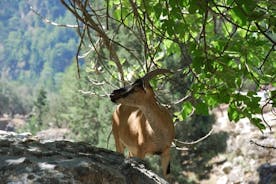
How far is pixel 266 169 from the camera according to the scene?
827 centimetres

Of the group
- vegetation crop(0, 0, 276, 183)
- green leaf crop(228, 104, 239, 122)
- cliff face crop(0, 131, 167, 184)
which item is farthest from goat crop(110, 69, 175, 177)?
cliff face crop(0, 131, 167, 184)

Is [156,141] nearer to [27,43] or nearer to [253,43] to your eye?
[253,43]

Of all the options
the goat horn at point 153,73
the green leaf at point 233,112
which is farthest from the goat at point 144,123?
the green leaf at point 233,112

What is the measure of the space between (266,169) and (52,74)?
179m

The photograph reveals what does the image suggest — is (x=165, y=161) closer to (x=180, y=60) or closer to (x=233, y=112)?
(x=233, y=112)

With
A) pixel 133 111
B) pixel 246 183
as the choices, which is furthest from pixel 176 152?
pixel 133 111

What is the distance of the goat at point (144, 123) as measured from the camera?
16.7 feet

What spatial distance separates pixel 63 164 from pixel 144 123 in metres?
3.80

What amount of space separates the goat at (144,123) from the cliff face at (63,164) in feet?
6.20

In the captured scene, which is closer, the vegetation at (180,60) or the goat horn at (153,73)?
the vegetation at (180,60)

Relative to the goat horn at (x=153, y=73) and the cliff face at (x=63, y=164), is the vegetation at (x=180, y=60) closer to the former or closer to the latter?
Result: the goat horn at (x=153, y=73)

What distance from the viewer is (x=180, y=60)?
1891 cm

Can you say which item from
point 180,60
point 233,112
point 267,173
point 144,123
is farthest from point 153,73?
point 180,60

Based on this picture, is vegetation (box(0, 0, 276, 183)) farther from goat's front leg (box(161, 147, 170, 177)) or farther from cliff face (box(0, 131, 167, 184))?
cliff face (box(0, 131, 167, 184))
